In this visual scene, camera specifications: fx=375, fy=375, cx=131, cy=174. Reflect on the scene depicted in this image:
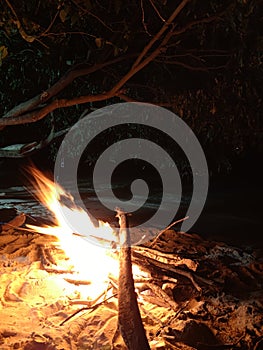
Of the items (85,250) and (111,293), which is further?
(85,250)

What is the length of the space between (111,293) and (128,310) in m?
0.77

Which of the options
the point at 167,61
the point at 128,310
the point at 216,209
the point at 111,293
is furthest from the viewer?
the point at 216,209

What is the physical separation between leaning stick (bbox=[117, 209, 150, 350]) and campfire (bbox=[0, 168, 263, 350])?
1 cm

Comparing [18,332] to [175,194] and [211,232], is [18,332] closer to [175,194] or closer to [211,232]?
[211,232]

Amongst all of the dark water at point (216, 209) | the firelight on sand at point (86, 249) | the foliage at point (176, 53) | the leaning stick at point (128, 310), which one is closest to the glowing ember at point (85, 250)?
the firelight on sand at point (86, 249)

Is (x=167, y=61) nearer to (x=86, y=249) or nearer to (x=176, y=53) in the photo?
(x=176, y=53)

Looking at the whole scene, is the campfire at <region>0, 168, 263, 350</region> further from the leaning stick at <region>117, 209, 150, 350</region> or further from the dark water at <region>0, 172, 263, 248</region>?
the dark water at <region>0, 172, 263, 248</region>

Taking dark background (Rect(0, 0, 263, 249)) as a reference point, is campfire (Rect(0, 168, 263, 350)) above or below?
below

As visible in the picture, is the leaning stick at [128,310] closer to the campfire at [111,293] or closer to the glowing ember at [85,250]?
the campfire at [111,293]

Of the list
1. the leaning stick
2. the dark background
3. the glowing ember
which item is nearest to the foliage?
the dark background

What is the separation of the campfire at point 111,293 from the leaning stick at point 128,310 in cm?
1

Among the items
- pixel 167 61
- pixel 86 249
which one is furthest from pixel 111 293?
pixel 167 61

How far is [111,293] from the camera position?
3979 mm

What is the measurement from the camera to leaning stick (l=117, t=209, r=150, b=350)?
295cm
